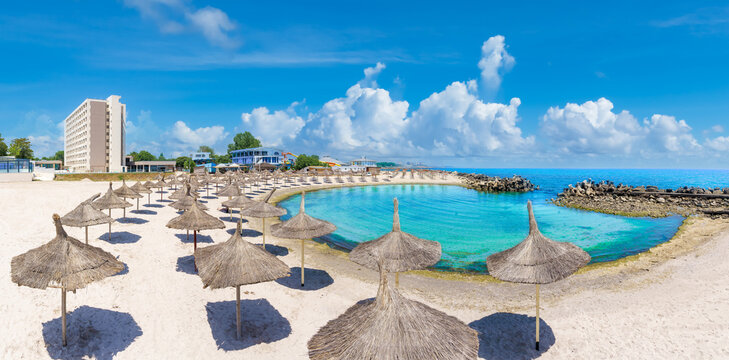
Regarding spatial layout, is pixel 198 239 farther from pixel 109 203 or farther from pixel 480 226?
pixel 480 226

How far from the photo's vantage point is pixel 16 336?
7.53m

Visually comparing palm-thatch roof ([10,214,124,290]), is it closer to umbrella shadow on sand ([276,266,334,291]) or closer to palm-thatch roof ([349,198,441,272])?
umbrella shadow on sand ([276,266,334,291])

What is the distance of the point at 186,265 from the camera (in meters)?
12.6

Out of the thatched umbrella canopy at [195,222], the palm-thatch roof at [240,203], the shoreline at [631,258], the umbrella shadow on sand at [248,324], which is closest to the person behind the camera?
the umbrella shadow on sand at [248,324]

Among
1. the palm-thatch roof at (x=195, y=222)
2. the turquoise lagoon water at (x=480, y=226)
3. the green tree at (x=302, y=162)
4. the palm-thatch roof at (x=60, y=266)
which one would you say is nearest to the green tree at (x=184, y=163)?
the green tree at (x=302, y=162)

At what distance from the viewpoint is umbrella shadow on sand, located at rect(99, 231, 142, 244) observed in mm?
14734

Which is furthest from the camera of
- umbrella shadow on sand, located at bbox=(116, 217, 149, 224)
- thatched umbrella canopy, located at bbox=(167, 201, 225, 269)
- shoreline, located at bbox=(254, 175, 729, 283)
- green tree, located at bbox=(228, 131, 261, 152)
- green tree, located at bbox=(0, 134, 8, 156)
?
green tree, located at bbox=(228, 131, 261, 152)

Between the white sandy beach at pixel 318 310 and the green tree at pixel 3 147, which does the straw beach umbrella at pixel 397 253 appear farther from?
the green tree at pixel 3 147

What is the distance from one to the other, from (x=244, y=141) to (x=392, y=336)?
10695 cm

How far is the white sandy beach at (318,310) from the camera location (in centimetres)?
775

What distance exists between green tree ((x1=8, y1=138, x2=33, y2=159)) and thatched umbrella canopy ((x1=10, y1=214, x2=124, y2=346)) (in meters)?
85.7

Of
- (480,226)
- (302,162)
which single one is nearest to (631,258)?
(480,226)

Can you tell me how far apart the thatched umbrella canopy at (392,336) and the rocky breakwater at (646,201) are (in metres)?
35.7

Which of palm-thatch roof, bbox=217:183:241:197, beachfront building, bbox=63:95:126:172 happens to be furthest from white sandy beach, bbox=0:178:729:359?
beachfront building, bbox=63:95:126:172
